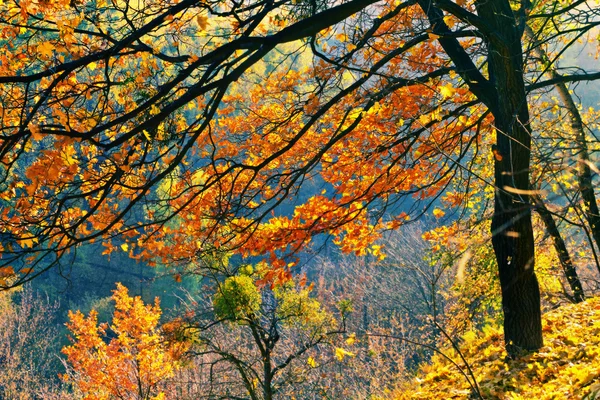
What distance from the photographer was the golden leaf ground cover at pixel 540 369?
13.6 feet

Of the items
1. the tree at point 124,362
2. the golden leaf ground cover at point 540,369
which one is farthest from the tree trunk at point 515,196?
the tree at point 124,362

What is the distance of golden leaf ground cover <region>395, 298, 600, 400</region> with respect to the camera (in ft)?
13.6

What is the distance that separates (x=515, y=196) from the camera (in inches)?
214

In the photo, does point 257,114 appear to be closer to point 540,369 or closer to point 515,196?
point 515,196

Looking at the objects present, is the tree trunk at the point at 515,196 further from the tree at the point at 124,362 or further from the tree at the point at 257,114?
the tree at the point at 124,362

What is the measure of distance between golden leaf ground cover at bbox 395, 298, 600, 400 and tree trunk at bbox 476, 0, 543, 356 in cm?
27

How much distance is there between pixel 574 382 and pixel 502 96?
2.62 metres

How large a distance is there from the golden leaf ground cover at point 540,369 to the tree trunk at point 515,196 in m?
0.27

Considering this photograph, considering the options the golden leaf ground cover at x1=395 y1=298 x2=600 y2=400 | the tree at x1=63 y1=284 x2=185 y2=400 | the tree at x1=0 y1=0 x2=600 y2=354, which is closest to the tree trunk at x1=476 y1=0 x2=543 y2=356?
the tree at x1=0 y1=0 x2=600 y2=354

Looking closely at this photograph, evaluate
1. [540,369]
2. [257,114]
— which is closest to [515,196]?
[540,369]

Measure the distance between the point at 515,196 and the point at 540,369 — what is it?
5.20ft

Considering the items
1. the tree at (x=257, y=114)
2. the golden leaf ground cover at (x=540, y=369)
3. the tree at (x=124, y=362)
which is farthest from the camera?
the tree at (x=124, y=362)

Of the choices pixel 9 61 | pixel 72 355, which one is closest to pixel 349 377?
pixel 72 355

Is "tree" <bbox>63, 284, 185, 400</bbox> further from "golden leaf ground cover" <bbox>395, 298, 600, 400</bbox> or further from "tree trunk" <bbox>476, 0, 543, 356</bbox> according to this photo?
"tree trunk" <bbox>476, 0, 543, 356</bbox>
